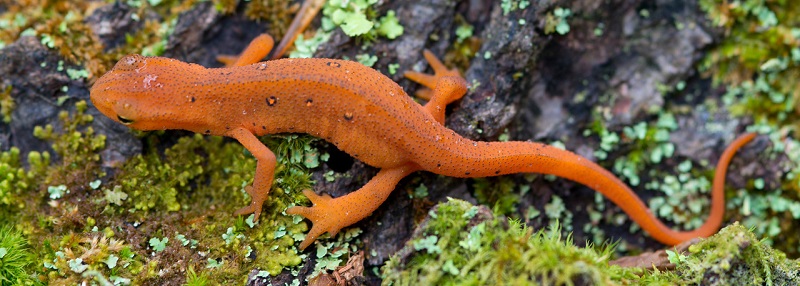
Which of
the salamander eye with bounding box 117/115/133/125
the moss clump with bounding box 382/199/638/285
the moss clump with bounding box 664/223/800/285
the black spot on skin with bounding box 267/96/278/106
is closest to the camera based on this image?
the moss clump with bounding box 382/199/638/285

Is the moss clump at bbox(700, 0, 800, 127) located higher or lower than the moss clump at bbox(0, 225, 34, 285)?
higher

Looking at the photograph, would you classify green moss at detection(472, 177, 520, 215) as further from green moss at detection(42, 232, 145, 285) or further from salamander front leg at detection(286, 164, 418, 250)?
green moss at detection(42, 232, 145, 285)

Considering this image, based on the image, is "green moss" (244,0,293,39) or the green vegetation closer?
the green vegetation

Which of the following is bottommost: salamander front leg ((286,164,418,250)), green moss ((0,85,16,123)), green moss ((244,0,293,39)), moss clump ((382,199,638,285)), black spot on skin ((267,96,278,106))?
salamander front leg ((286,164,418,250))

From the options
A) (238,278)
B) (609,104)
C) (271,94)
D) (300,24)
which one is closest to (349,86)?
(271,94)

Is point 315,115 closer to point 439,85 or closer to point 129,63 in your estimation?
point 439,85

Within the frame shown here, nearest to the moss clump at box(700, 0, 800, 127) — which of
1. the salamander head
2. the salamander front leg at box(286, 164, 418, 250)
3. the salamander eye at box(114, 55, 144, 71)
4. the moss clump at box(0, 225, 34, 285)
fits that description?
the salamander front leg at box(286, 164, 418, 250)
